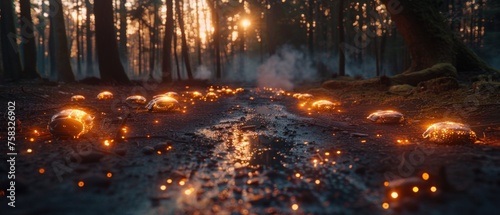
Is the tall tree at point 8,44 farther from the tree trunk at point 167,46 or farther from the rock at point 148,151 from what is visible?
the rock at point 148,151

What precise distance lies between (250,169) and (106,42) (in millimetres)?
12774

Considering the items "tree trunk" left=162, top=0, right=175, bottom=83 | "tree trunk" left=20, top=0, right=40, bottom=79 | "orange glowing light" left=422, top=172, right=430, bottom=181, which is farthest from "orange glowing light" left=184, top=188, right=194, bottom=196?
"tree trunk" left=162, top=0, right=175, bottom=83

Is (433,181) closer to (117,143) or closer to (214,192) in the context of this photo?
(214,192)

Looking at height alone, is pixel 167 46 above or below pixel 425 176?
above

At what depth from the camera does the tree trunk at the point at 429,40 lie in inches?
446

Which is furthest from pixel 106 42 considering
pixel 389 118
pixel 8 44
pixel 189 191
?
pixel 189 191

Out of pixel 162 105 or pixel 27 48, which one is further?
pixel 27 48

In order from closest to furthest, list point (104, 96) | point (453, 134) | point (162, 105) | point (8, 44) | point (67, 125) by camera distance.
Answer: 1. point (453, 134)
2. point (67, 125)
3. point (162, 105)
4. point (104, 96)
5. point (8, 44)

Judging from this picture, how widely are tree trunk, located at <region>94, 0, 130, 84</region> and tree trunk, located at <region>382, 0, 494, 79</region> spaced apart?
1223 centimetres

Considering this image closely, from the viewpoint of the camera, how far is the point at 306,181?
2.48m

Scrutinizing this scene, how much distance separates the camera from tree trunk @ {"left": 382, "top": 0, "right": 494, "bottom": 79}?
1134 centimetres

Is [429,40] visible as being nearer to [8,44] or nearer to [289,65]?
[8,44]

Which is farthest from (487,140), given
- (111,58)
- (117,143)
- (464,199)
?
(111,58)

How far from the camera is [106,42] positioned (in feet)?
43.4
